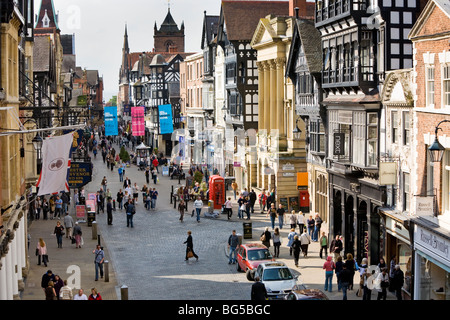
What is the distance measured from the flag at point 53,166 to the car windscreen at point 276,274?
23.5 feet

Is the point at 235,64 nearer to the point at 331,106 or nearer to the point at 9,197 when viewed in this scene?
the point at 331,106

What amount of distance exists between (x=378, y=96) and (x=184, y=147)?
191ft

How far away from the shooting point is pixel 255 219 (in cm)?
4397

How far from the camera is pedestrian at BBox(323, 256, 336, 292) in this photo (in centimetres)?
2577

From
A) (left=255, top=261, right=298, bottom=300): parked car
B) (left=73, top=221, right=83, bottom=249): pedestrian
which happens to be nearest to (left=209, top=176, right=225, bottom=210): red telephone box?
(left=73, top=221, right=83, bottom=249): pedestrian

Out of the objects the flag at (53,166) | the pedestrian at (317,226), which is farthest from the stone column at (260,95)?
the flag at (53,166)

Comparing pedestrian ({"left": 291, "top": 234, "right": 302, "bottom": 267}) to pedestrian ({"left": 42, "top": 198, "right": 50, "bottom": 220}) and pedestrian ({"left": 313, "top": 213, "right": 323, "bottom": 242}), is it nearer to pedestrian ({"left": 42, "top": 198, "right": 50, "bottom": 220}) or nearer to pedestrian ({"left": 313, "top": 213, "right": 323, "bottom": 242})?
pedestrian ({"left": 313, "top": 213, "right": 323, "bottom": 242})

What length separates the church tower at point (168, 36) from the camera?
15288 cm

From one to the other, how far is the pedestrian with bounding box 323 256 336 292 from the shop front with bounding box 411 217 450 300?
108 inches

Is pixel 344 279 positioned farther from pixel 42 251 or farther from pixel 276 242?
pixel 42 251

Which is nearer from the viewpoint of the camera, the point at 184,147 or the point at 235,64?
the point at 235,64

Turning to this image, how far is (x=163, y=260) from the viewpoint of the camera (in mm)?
32594

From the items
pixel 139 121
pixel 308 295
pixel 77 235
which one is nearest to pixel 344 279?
pixel 308 295
